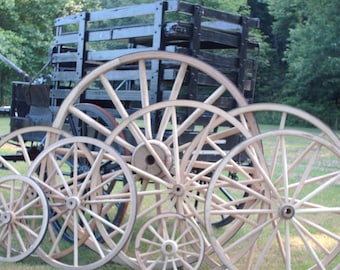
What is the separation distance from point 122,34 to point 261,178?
2187 millimetres

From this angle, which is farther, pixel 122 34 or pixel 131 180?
pixel 122 34

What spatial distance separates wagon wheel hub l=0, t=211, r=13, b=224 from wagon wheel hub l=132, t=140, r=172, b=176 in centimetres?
107

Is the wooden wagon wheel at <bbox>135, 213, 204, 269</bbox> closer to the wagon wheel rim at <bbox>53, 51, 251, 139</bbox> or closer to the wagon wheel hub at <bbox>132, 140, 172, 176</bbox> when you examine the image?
the wagon wheel hub at <bbox>132, 140, 172, 176</bbox>

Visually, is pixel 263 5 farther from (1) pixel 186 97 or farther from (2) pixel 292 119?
(1) pixel 186 97

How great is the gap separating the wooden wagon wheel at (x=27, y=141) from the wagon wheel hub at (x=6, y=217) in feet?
1.16

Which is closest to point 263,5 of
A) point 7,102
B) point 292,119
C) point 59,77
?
point 292,119

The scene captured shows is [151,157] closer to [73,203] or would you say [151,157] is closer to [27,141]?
[73,203]

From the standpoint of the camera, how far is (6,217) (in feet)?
14.6

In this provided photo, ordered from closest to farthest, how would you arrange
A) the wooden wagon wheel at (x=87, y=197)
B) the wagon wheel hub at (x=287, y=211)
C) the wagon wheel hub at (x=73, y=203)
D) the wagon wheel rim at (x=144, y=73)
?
the wagon wheel hub at (x=287, y=211), the wooden wagon wheel at (x=87, y=197), the wagon wheel hub at (x=73, y=203), the wagon wheel rim at (x=144, y=73)

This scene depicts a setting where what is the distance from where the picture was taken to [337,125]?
29766 mm

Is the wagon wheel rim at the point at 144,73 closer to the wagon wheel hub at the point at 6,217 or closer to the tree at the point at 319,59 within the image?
the wagon wheel hub at the point at 6,217

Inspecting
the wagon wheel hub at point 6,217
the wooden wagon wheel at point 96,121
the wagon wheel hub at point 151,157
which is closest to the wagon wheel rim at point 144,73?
the wagon wheel hub at point 151,157

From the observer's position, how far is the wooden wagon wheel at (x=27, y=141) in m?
4.62

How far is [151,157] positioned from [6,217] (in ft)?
4.12
